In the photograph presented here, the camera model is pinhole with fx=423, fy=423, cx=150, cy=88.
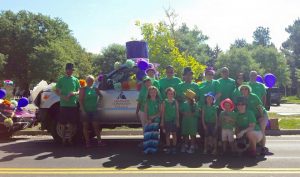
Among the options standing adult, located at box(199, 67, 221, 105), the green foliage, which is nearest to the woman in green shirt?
standing adult, located at box(199, 67, 221, 105)

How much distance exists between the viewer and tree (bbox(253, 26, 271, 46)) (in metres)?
119

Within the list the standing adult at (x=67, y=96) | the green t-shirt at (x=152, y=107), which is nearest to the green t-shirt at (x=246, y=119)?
the green t-shirt at (x=152, y=107)

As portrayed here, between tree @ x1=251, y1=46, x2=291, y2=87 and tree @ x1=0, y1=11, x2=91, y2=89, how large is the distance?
91.2ft

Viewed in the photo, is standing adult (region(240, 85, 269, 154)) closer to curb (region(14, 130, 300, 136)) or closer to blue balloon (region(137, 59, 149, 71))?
blue balloon (region(137, 59, 149, 71))

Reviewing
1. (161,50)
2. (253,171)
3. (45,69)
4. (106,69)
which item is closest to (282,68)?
(106,69)

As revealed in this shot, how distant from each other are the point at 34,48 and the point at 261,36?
7978 centimetres

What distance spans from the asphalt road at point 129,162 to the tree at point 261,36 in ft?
372

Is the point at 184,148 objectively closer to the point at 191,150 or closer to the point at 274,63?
the point at 191,150

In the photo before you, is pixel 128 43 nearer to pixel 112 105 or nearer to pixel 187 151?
pixel 112 105

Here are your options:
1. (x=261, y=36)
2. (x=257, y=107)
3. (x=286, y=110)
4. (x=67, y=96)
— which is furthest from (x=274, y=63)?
(x=67, y=96)

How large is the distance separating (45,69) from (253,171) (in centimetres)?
4893

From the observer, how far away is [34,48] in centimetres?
5606

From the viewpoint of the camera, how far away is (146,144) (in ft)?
29.8

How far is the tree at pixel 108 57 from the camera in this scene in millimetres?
71375
